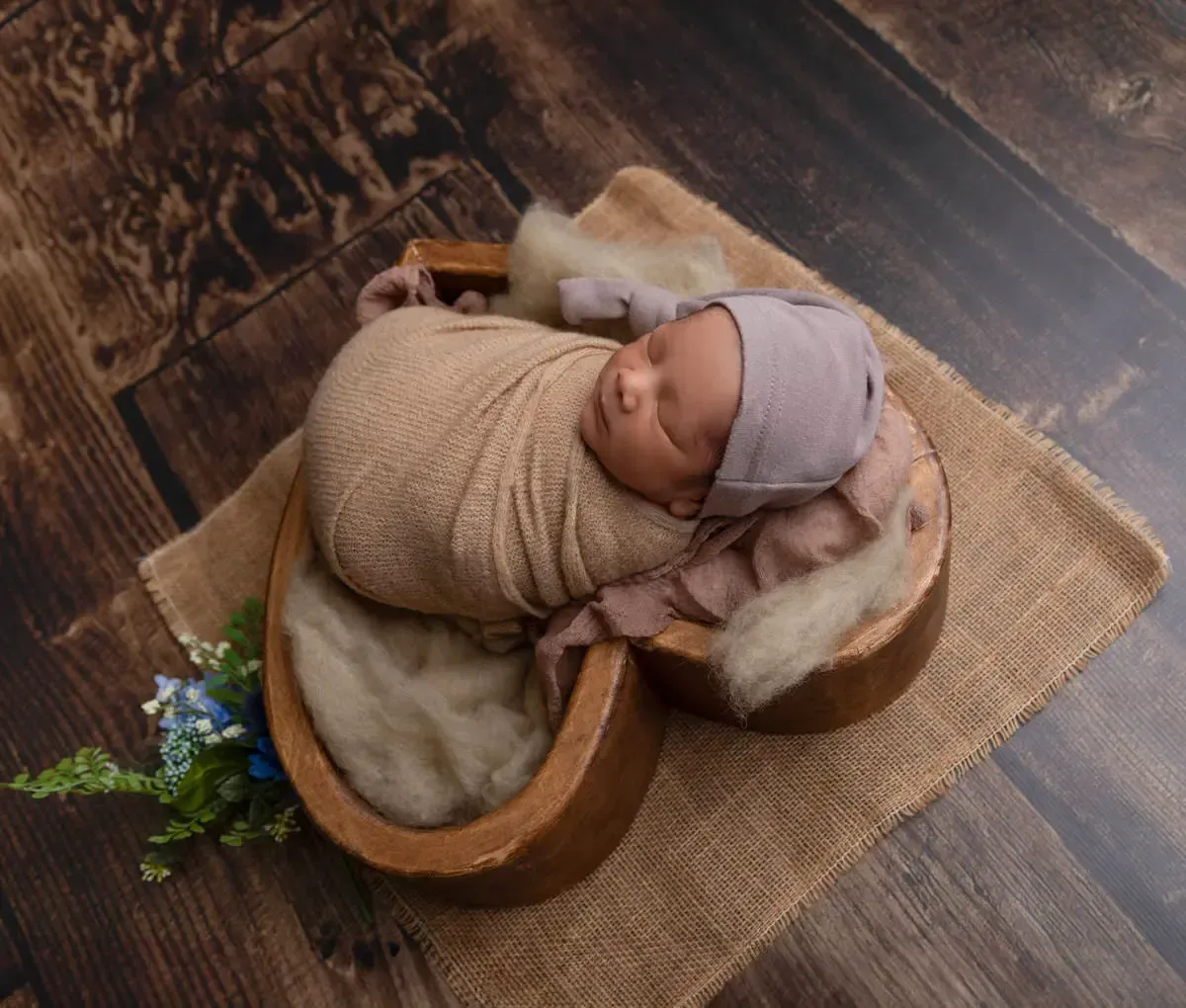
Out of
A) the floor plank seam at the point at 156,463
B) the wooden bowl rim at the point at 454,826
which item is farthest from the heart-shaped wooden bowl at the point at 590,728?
the floor plank seam at the point at 156,463

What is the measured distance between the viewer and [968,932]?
1.17m

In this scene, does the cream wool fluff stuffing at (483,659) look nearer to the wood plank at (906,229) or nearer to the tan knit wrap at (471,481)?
the tan knit wrap at (471,481)

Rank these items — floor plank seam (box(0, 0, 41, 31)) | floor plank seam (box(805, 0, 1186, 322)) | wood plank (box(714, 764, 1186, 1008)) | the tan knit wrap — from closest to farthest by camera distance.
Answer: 1. the tan knit wrap
2. wood plank (box(714, 764, 1186, 1008))
3. floor plank seam (box(805, 0, 1186, 322))
4. floor plank seam (box(0, 0, 41, 31))

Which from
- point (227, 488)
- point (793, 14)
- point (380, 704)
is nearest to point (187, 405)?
point (227, 488)

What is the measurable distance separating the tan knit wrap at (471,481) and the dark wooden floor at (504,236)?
41 centimetres

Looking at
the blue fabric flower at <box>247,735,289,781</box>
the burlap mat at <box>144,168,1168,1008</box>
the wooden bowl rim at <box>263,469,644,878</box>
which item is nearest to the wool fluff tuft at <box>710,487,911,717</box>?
the wooden bowl rim at <box>263,469,644,878</box>

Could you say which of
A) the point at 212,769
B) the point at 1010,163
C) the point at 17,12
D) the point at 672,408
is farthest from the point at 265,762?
the point at 17,12

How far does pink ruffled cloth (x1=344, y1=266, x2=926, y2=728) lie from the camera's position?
98cm

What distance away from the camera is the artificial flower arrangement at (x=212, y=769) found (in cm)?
120

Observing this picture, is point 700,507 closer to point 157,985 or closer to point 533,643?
point 533,643

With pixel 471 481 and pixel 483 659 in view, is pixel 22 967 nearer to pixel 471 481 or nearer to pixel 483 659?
pixel 483 659

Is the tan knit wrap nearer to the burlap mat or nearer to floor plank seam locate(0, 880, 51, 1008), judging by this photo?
the burlap mat

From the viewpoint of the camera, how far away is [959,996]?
1152mm

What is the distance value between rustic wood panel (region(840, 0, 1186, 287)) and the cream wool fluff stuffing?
57cm
